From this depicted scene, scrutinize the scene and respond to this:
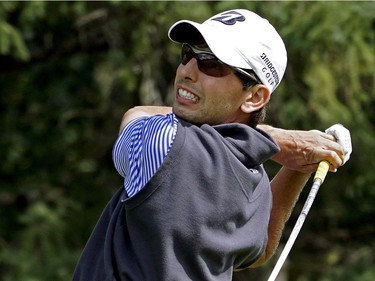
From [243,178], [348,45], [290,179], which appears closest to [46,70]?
[348,45]

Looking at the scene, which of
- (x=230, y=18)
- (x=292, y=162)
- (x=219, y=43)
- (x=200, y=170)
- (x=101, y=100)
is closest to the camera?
(x=200, y=170)

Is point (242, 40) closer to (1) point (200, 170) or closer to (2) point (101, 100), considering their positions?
(1) point (200, 170)

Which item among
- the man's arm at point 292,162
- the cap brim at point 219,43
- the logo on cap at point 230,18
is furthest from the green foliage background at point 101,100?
the cap brim at point 219,43

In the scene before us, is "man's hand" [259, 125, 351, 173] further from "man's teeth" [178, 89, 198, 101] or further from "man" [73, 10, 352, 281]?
"man's teeth" [178, 89, 198, 101]

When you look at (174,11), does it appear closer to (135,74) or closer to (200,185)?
(135,74)

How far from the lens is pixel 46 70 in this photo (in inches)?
374

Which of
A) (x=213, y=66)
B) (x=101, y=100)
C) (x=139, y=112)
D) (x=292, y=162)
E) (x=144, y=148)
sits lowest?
(x=101, y=100)

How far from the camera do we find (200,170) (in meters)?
2.92

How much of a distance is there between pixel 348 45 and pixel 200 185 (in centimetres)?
521

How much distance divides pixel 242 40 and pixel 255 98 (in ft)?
0.63

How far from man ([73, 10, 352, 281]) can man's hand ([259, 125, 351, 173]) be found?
23cm

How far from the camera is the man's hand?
11.4 ft

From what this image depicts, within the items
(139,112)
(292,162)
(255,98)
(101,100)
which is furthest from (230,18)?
(101,100)

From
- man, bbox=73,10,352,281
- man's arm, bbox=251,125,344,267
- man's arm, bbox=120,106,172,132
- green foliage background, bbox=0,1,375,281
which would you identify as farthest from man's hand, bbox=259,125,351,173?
→ green foliage background, bbox=0,1,375,281
